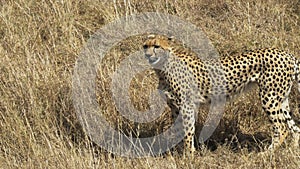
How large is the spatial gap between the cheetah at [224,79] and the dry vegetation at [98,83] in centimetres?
24

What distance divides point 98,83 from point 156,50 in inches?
25.4

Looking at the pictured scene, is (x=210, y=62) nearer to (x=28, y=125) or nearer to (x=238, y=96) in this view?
(x=238, y=96)

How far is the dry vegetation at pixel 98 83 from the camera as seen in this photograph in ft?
15.0

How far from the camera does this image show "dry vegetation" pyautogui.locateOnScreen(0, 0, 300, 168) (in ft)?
15.0

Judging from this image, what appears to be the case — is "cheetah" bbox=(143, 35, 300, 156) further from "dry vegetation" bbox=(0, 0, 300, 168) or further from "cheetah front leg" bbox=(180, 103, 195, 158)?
"dry vegetation" bbox=(0, 0, 300, 168)

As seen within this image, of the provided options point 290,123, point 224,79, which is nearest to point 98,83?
point 224,79

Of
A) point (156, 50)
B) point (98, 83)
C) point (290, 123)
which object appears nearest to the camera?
point (156, 50)

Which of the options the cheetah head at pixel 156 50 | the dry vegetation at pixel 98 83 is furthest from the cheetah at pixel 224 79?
the dry vegetation at pixel 98 83

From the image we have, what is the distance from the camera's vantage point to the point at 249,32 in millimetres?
5902

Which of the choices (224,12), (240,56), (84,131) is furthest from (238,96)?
(224,12)

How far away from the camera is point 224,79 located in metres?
4.80

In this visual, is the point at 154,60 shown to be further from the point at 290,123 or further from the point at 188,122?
the point at 290,123

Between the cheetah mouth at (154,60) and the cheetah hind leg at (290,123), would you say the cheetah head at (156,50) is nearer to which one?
the cheetah mouth at (154,60)

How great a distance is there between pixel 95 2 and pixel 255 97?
2101 millimetres
